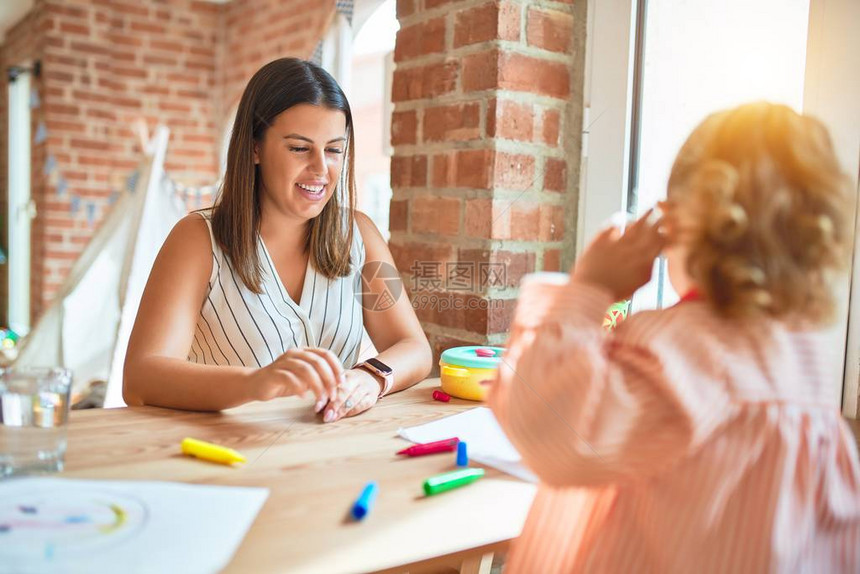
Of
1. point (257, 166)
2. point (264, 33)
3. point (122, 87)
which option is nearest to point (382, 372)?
point (257, 166)

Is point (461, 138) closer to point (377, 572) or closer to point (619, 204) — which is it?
point (619, 204)

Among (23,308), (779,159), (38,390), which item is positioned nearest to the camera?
(779,159)

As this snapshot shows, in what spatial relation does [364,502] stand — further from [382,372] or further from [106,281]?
[106,281]

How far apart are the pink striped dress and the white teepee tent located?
7.41 feet

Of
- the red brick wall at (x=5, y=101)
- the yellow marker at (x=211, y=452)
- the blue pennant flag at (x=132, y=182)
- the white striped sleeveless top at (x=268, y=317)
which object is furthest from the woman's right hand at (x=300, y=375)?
the red brick wall at (x=5, y=101)

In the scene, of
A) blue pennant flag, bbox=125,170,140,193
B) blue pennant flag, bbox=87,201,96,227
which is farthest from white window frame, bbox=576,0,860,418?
blue pennant flag, bbox=87,201,96,227

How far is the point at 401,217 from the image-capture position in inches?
66.7

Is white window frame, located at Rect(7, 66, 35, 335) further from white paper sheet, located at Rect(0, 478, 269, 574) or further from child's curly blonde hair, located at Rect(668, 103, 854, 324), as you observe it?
child's curly blonde hair, located at Rect(668, 103, 854, 324)

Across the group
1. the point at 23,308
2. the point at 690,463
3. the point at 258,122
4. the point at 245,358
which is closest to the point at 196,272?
the point at 245,358

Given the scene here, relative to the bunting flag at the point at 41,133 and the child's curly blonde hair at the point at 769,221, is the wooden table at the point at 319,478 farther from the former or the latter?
the bunting flag at the point at 41,133

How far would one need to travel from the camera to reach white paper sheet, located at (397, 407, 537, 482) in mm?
825

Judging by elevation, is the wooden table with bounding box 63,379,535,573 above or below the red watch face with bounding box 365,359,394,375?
below

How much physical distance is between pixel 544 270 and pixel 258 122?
661 millimetres

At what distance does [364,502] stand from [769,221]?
1.37ft
